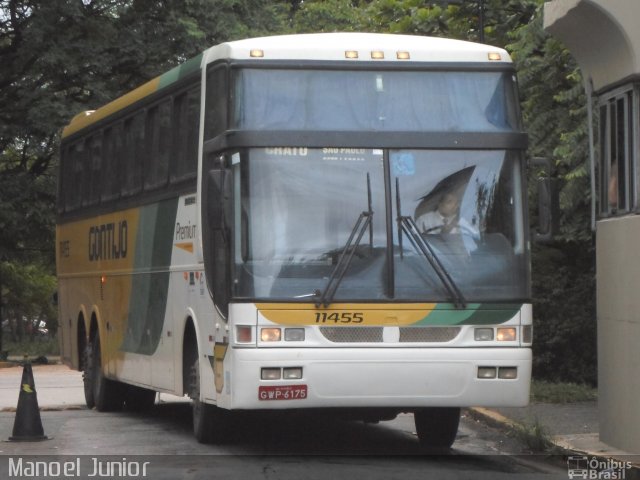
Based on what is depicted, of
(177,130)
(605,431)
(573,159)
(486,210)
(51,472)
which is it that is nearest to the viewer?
(51,472)

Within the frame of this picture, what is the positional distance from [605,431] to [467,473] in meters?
2.15

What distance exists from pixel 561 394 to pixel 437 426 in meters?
4.86

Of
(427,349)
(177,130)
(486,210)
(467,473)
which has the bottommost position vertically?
(467,473)

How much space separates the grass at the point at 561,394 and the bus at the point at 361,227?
5271mm

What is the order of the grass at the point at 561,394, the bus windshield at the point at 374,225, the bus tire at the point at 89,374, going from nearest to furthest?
the bus windshield at the point at 374,225 < the grass at the point at 561,394 < the bus tire at the point at 89,374

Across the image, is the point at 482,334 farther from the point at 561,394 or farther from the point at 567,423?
the point at 561,394

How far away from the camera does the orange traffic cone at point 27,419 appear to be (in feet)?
47.3

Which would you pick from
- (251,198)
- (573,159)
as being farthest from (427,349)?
(573,159)

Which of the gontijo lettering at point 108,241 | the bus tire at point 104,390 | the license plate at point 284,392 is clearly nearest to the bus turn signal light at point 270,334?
the license plate at point 284,392

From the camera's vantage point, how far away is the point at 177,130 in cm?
1516

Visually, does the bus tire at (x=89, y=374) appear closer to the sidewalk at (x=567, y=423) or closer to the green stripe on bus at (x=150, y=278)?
the green stripe on bus at (x=150, y=278)

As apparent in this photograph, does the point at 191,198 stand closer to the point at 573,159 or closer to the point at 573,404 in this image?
the point at 573,159

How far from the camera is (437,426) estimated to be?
14.4 m

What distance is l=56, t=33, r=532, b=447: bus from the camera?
12352mm
